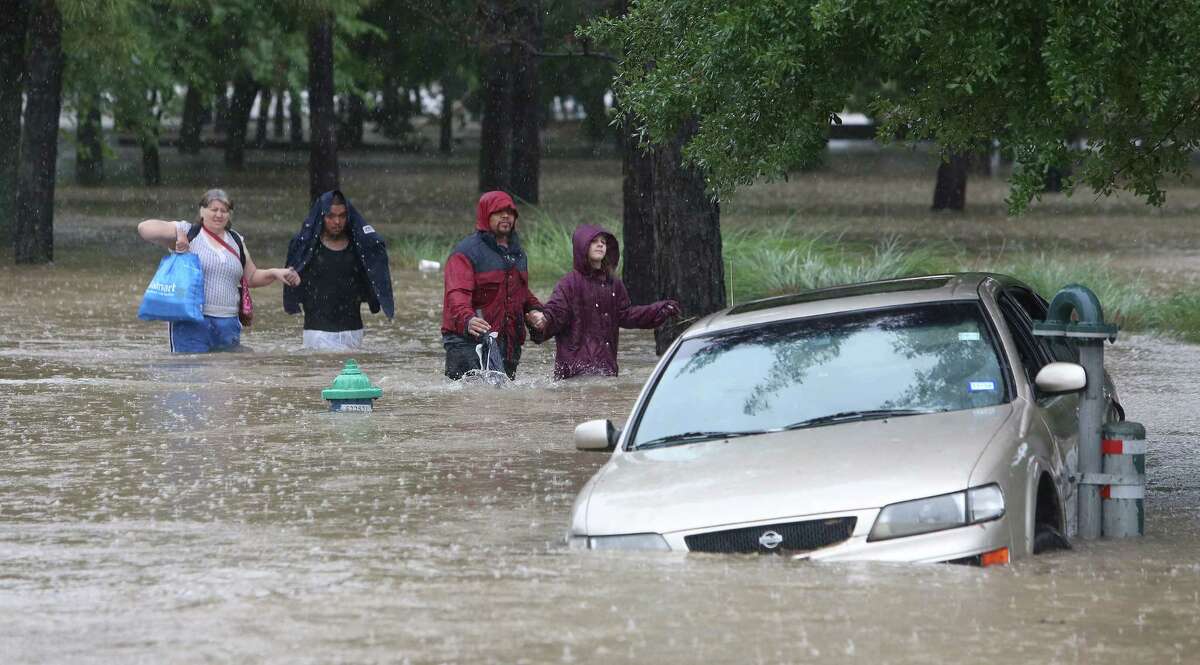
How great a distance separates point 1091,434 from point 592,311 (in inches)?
213

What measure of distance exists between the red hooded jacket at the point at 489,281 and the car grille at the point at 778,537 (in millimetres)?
6331

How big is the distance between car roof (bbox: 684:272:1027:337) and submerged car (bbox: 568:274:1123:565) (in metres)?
0.01

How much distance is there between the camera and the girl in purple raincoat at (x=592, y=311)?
13.3 metres

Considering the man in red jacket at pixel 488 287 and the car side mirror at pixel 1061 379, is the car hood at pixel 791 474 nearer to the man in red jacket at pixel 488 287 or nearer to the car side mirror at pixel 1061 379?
the car side mirror at pixel 1061 379

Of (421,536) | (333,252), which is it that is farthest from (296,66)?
(421,536)

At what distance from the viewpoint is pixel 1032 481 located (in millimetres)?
7520

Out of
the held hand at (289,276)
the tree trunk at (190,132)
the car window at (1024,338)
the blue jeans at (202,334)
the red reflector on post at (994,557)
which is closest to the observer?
the red reflector on post at (994,557)

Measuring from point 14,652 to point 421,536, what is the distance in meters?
2.53

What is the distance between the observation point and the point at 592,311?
13.4m

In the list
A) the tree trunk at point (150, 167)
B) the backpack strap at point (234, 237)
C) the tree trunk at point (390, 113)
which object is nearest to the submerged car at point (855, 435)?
the backpack strap at point (234, 237)

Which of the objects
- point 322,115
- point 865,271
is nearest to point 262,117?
point 322,115

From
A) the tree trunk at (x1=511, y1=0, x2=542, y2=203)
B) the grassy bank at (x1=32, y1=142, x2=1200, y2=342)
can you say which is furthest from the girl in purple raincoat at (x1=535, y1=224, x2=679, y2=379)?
the tree trunk at (x1=511, y1=0, x2=542, y2=203)

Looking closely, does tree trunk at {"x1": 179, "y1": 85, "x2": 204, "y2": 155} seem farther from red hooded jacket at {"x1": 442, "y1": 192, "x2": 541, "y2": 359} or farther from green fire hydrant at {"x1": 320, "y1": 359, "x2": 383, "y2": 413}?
green fire hydrant at {"x1": 320, "y1": 359, "x2": 383, "y2": 413}

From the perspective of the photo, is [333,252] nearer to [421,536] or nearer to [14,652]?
[421,536]
